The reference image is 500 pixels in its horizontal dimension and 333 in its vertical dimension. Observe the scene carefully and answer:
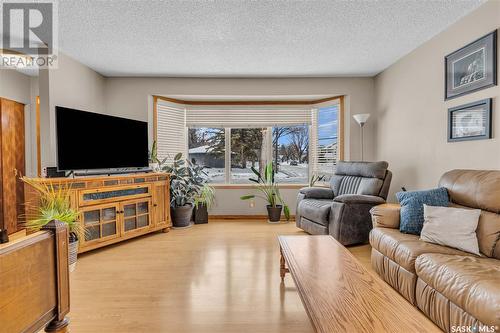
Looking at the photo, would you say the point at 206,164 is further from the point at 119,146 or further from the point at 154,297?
the point at 154,297

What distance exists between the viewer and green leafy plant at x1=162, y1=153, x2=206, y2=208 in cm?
434

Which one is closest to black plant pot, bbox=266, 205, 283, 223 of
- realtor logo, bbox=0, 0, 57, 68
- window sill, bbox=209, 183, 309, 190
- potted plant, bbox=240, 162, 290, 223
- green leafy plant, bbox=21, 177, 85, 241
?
potted plant, bbox=240, 162, 290, 223

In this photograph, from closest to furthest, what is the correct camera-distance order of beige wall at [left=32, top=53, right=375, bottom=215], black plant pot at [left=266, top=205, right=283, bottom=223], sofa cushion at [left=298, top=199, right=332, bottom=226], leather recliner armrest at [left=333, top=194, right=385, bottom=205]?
leather recliner armrest at [left=333, top=194, right=385, bottom=205] → sofa cushion at [left=298, top=199, right=332, bottom=226] → beige wall at [left=32, top=53, right=375, bottom=215] → black plant pot at [left=266, top=205, right=283, bottom=223]

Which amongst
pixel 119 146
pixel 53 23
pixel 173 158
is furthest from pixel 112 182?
pixel 53 23

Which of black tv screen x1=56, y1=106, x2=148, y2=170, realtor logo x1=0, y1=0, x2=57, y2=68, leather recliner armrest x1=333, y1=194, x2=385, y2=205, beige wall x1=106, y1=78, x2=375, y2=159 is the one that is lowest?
leather recliner armrest x1=333, y1=194, x2=385, y2=205

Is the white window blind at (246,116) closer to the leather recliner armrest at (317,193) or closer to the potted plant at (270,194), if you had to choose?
the potted plant at (270,194)

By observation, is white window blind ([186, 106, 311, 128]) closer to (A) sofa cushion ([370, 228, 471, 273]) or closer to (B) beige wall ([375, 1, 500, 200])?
(B) beige wall ([375, 1, 500, 200])

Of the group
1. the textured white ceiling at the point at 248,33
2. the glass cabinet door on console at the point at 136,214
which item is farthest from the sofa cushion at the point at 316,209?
the glass cabinet door on console at the point at 136,214

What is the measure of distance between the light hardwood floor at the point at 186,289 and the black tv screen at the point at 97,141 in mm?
1088

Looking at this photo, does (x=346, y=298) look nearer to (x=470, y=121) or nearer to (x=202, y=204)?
(x=470, y=121)

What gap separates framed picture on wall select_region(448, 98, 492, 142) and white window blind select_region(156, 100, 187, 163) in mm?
3942

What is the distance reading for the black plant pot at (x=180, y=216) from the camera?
432cm

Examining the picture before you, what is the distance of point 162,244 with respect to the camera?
139 inches

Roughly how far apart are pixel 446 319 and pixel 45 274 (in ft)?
7.60
